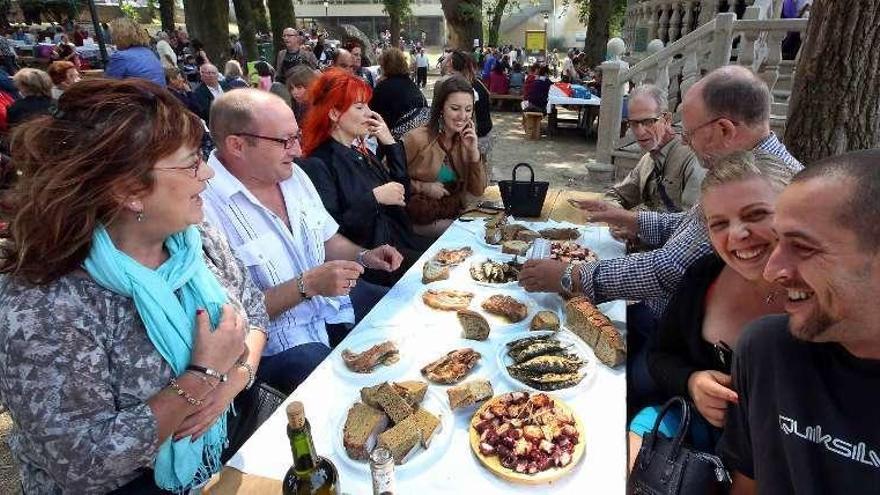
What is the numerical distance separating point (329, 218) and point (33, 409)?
1705 mm

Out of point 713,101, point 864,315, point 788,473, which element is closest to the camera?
point 864,315

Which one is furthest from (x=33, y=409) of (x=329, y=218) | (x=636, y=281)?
(x=636, y=281)

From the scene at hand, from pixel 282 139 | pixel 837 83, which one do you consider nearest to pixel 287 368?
pixel 282 139

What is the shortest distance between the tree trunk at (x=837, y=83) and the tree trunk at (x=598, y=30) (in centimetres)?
1317

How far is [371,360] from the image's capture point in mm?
1794

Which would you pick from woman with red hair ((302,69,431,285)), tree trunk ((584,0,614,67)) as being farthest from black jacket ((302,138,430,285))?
tree trunk ((584,0,614,67))

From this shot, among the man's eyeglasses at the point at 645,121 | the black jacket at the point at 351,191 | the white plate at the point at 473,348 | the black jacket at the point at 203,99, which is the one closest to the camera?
the white plate at the point at 473,348

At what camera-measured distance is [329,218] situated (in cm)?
283

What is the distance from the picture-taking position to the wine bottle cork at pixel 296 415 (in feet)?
3.62

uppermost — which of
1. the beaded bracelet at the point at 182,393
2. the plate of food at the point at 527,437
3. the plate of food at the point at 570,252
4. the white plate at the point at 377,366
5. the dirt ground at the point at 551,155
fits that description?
the beaded bracelet at the point at 182,393

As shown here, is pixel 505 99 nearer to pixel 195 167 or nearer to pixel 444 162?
pixel 444 162

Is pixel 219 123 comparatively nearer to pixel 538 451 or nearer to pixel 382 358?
Answer: pixel 382 358

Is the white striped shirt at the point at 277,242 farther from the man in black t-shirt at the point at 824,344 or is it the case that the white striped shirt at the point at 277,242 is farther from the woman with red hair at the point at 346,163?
the man in black t-shirt at the point at 824,344

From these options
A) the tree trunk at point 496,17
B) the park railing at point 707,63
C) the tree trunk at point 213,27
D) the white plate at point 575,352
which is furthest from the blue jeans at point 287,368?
the tree trunk at point 496,17
